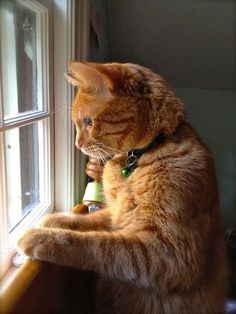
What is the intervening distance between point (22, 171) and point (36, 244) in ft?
1.44

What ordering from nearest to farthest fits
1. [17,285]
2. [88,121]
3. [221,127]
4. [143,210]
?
[17,285] < [143,210] < [88,121] < [221,127]

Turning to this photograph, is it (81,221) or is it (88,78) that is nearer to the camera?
(88,78)

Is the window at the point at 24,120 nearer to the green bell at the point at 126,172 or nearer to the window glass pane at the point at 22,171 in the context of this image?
the window glass pane at the point at 22,171

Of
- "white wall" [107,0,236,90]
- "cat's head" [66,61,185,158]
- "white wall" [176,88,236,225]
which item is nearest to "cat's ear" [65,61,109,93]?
"cat's head" [66,61,185,158]

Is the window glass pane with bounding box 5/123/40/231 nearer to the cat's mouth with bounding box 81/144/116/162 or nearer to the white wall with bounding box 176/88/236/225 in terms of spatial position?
the cat's mouth with bounding box 81/144/116/162

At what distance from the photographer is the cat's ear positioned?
879mm

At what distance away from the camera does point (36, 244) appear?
2.59ft

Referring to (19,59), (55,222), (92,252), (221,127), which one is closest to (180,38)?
(221,127)

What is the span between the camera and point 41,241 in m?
0.79

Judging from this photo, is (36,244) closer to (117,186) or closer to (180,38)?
(117,186)

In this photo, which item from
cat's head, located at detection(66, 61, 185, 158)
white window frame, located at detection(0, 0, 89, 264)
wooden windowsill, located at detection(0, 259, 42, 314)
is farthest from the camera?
white window frame, located at detection(0, 0, 89, 264)

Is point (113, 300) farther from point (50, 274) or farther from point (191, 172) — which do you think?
point (191, 172)

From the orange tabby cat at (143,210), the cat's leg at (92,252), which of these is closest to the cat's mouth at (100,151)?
the orange tabby cat at (143,210)

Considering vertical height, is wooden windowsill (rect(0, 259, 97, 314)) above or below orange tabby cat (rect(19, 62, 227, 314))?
below
